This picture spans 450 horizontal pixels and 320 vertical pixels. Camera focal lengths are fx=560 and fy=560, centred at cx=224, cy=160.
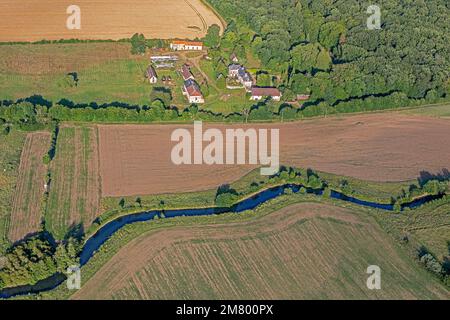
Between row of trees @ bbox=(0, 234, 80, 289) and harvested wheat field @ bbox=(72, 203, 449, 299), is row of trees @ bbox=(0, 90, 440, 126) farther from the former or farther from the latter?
row of trees @ bbox=(0, 234, 80, 289)

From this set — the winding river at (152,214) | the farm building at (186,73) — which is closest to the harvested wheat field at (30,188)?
the winding river at (152,214)

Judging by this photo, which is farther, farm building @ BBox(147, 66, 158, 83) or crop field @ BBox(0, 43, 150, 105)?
farm building @ BBox(147, 66, 158, 83)

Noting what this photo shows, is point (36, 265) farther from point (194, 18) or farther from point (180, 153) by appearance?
point (194, 18)

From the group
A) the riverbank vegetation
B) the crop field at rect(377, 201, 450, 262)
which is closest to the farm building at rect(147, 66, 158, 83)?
the riverbank vegetation

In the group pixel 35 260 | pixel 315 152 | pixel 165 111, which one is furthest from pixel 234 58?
pixel 35 260

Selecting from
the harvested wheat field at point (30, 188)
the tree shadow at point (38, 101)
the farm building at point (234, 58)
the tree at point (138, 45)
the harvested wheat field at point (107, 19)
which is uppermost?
the harvested wheat field at point (107, 19)

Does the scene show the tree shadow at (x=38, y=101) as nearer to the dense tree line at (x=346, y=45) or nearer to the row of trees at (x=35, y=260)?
the row of trees at (x=35, y=260)

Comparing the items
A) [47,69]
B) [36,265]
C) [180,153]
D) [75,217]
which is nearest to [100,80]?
[47,69]
